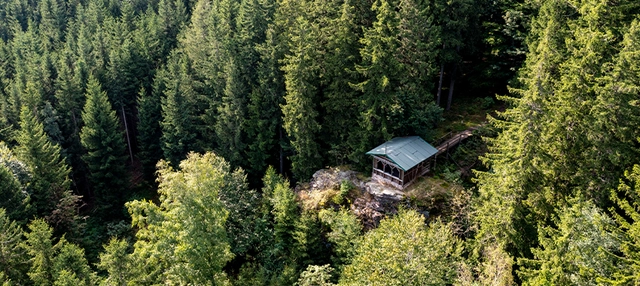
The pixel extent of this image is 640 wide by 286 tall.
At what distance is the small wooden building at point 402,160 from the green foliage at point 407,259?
6603 millimetres

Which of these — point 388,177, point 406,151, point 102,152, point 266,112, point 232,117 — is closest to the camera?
point 406,151

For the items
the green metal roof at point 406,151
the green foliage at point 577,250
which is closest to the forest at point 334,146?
the green foliage at point 577,250

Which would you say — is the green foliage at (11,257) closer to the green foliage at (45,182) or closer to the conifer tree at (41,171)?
the green foliage at (45,182)

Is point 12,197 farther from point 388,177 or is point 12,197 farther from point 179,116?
point 388,177

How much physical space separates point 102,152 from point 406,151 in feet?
105

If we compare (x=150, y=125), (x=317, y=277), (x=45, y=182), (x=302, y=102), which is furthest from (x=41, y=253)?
(x=150, y=125)

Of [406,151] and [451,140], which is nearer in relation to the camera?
[406,151]

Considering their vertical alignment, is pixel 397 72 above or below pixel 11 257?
above

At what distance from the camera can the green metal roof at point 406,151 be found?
1177 inches

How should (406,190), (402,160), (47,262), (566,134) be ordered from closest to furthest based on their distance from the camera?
(566,134) → (47,262) → (402,160) → (406,190)

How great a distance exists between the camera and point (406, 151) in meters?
30.8

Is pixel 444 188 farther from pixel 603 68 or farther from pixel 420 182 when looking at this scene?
pixel 603 68

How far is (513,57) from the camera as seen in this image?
38.3 m

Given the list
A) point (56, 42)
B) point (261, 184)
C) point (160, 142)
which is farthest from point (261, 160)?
point (56, 42)
